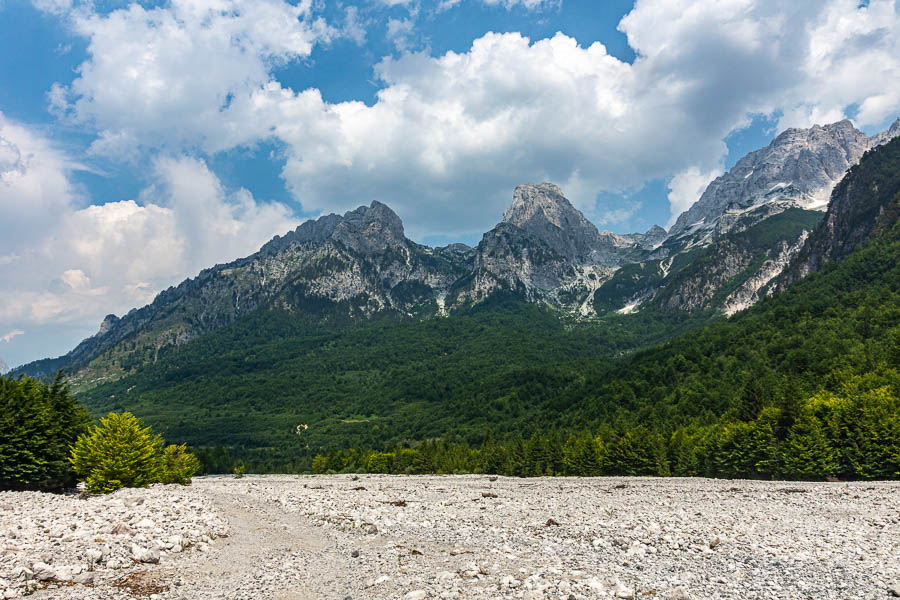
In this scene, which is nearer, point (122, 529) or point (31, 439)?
point (122, 529)

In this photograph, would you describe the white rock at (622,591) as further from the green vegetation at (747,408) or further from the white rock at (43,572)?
the green vegetation at (747,408)

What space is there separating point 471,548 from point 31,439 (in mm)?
40982

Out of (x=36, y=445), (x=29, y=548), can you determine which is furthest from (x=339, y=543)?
(x=36, y=445)

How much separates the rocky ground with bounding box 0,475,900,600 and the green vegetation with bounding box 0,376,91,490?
21.5 ft

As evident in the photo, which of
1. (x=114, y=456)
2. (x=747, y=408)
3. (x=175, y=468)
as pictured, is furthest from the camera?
(x=747, y=408)

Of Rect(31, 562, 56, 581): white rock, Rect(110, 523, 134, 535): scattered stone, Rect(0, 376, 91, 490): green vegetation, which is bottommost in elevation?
Rect(110, 523, 134, 535): scattered stone

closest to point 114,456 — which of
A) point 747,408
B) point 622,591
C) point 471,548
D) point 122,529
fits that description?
point 122,529

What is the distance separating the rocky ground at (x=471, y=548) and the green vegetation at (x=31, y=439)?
657 cm

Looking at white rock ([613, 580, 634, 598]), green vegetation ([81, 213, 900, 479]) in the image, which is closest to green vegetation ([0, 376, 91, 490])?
white rock ([613, 580, 634, 598])

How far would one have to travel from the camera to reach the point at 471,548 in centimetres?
2364

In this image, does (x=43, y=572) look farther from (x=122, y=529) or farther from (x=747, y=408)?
(x=747, y=408)

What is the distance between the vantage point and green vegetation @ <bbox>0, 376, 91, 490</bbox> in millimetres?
37250

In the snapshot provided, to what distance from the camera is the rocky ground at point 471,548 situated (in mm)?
15859

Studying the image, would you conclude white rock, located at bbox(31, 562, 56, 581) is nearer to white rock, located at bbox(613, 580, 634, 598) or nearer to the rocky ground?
the rocky ground
